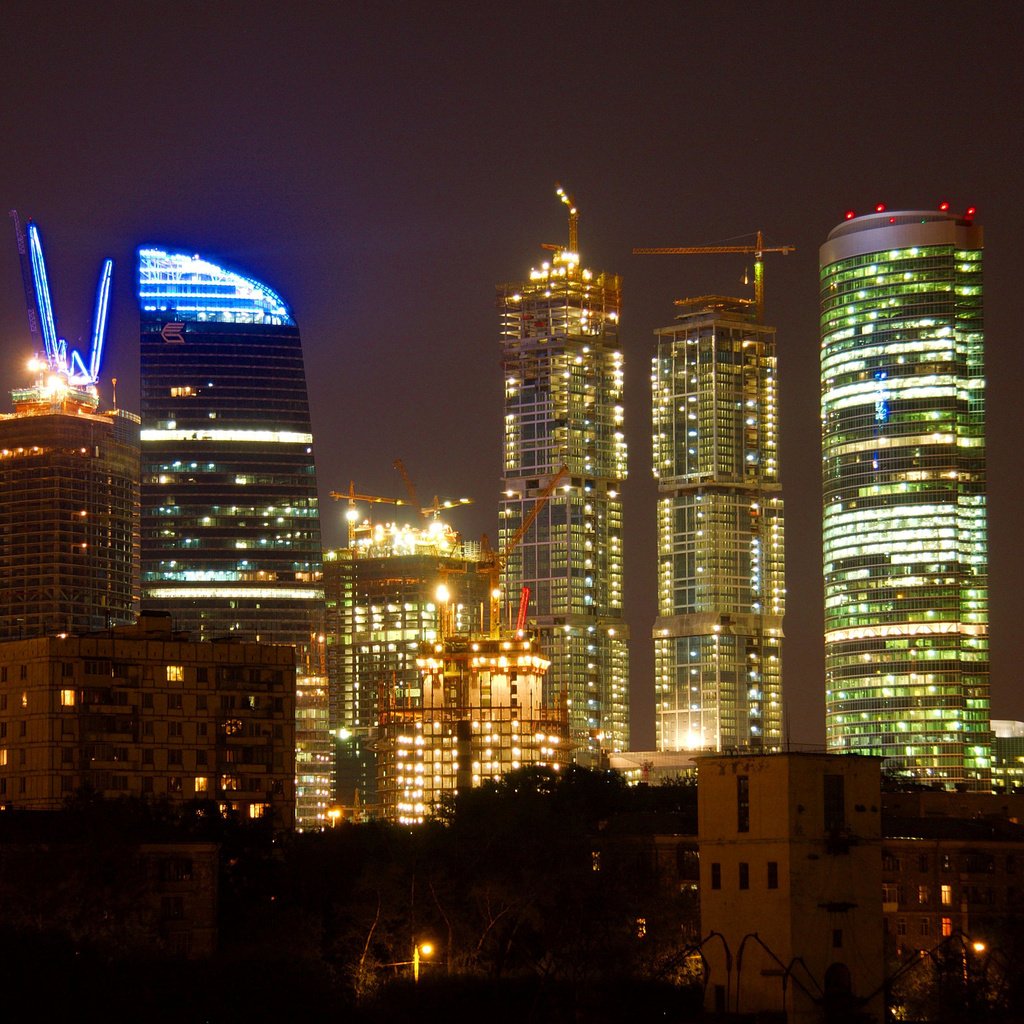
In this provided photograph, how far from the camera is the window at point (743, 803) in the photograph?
135250 millimetres

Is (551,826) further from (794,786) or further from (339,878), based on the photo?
(794,786)

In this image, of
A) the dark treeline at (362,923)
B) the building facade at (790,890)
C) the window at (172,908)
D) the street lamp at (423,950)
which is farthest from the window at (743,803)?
the window at (172,908)

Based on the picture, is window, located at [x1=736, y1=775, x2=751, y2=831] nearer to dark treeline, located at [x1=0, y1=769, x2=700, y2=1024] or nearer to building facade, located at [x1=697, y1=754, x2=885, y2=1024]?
building facade, located at [x1=697, y1=754, x2=885, y2=1024]

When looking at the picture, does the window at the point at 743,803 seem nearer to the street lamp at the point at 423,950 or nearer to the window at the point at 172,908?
the street lamp at the point at 423,950

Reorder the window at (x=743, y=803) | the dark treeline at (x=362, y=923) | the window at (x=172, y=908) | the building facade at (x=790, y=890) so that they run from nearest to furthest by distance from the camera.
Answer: the building facade at (x=790, y=890)
the window at (x=743, y=803)
the dark treeline at (x=362, y=923)
the window at (x=172, y=908)

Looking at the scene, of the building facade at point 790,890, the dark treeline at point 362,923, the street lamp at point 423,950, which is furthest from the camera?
the street lamp at point 423,950

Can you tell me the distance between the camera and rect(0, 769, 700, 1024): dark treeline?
140875 mm

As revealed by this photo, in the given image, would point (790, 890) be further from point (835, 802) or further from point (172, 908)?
point (172, 908)

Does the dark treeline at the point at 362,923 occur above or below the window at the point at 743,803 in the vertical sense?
below

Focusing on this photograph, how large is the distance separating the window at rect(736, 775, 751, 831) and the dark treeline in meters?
12.9

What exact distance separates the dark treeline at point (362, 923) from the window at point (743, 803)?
1288cm

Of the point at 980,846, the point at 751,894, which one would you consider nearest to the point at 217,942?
the point at 751,894

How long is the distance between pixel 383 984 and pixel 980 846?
58.3 metres

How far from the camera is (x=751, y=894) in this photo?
134m
